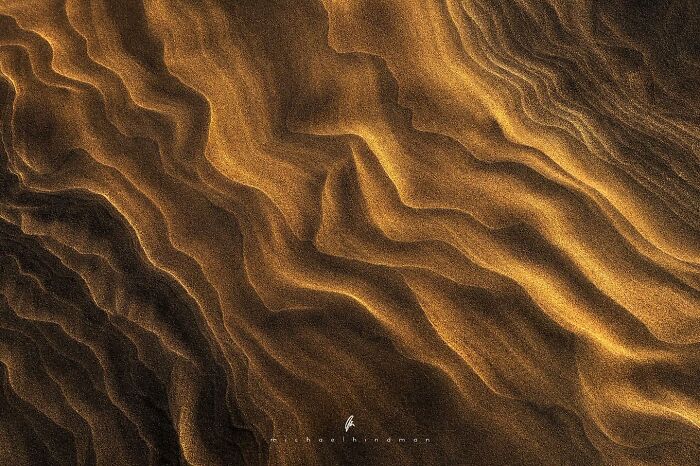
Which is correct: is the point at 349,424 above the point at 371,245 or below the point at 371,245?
below

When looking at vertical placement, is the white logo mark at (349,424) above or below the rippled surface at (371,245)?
below

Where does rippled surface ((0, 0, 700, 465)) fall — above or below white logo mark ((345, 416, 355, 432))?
above

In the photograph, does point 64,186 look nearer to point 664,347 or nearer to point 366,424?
point 366,424

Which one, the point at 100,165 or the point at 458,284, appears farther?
the point at 100,165

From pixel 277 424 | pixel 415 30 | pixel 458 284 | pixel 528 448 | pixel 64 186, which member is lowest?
pixel 528 448

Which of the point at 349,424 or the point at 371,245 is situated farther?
the point at 371,245

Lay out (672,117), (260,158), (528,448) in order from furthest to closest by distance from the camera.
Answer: (260,158) < (672,117) < (528,448)

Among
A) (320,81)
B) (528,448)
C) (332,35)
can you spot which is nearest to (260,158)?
(320,81)

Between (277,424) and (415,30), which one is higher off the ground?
(415,30)
